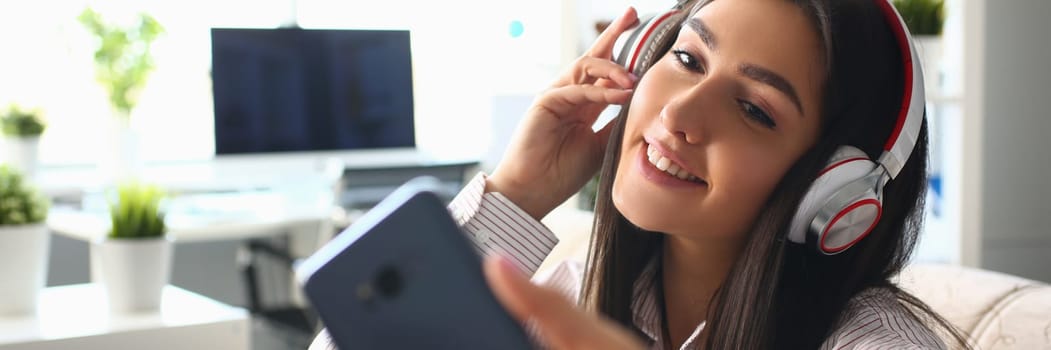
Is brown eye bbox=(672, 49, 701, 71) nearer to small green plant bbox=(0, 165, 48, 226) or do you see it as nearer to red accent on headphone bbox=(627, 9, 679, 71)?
red accent on headphone bbox=(627, 9, 679, 71)

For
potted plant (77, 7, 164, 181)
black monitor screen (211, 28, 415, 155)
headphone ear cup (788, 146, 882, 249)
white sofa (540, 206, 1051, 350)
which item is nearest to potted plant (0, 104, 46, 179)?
potted plant (77, 7, 164, 181)

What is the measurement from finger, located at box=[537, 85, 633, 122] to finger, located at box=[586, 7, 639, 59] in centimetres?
7

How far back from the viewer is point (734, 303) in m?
0.96

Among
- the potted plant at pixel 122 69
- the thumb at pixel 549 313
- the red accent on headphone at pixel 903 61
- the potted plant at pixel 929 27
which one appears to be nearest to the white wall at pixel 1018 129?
the potted plant at pixel 929 27

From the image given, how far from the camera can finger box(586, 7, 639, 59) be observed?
1196mm

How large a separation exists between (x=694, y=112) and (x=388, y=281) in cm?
51

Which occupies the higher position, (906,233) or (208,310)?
(906,233)

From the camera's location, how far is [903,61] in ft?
2.98

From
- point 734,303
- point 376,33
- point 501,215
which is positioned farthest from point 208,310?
point 376,33

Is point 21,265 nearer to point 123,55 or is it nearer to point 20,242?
point 20,242

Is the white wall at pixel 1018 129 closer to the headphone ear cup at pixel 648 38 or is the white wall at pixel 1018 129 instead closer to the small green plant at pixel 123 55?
the headphone ear cup at pixel 648 38

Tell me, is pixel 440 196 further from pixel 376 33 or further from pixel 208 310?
pixel 376 33

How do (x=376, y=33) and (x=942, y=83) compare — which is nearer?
(x=942, y=83)

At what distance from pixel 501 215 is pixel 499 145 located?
2.57m
